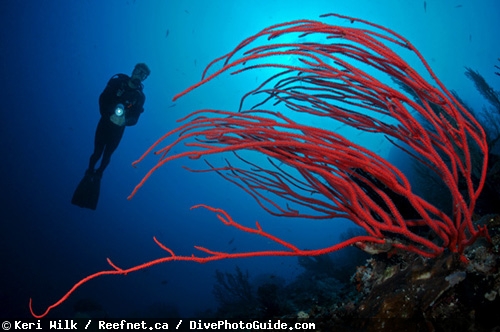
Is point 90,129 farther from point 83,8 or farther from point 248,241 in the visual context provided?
point 248,241

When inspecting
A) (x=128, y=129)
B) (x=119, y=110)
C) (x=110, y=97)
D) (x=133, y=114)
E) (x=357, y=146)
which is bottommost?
(x=357, y=146)

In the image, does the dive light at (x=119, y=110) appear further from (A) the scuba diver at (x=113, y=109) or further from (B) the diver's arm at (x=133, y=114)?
(B) the diver's arm at (x=133, y=114)

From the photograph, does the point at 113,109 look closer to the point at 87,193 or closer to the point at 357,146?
the point at 87,193

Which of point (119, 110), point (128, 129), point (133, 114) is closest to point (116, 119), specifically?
point (119, 110)

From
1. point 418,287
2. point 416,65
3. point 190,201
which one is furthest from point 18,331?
point 190,201

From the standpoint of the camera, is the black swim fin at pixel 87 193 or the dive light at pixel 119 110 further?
the black swim fin at pixel 87 193

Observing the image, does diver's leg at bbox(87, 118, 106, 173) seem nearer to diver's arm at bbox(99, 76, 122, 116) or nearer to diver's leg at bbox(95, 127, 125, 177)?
diver's leg at bbox(95, 127, 125, 177)

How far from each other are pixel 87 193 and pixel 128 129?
81.8 meters

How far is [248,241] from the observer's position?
55.9m

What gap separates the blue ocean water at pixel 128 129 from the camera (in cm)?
3484

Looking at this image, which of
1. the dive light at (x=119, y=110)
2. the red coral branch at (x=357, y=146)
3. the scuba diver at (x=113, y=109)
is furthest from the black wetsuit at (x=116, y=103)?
the red coral branch at (x=357, y=146)

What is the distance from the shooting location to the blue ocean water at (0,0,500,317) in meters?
34.8

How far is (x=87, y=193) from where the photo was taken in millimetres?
9312

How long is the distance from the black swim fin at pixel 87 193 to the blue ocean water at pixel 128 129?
48.0ft
